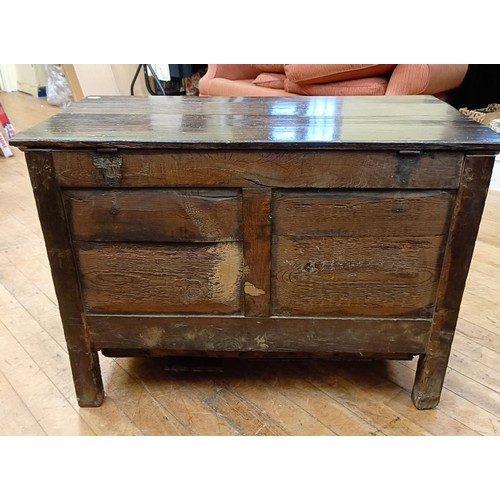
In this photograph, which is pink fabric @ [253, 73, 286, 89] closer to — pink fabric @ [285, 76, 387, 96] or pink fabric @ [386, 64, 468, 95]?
pink fabric @ [285, 76, 387, 96]

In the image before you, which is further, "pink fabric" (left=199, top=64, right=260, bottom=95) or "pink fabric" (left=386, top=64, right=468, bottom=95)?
"pink fabric" (left=199, top=64, right=260, bottom=95)

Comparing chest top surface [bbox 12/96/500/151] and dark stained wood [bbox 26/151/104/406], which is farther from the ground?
chest top surface [bbox 12/96/500/151]

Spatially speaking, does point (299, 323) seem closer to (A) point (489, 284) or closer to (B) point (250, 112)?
(B) point (250, 112)

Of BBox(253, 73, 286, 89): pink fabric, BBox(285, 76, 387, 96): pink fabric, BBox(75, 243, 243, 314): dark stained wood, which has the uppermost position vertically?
BBox(285, 76, 387, 96): pink fabric

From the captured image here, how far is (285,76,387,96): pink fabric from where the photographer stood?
1.93 metres

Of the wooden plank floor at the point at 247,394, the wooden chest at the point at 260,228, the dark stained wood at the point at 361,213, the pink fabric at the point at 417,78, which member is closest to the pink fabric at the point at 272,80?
the pink fabric at the point at 417,78

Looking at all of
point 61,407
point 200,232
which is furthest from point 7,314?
point 200,232

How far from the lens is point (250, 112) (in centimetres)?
117

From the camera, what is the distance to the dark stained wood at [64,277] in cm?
97

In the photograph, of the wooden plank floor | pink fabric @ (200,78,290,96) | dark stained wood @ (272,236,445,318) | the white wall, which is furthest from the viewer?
the white wall

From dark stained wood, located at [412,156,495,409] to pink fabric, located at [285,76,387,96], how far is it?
110 centimetres

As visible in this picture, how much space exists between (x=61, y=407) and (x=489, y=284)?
1378mm

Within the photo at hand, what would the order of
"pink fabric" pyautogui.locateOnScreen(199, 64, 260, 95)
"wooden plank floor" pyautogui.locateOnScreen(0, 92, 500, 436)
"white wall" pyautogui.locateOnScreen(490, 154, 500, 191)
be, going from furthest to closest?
1. "pink fabric" pyautogui.locateOnScreen(199, 64, 260, 95)
2. "white wall" pyautogui.locateOnScreen(490, 154, 500, 191)
3. "wooden plank floor" pyautogui.locateOnScreen(0, 92, 500, 436)

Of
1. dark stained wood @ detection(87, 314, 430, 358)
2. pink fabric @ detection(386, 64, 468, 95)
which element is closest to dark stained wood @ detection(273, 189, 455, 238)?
dark stained wood @ detection(87, 314, 430, 358)
